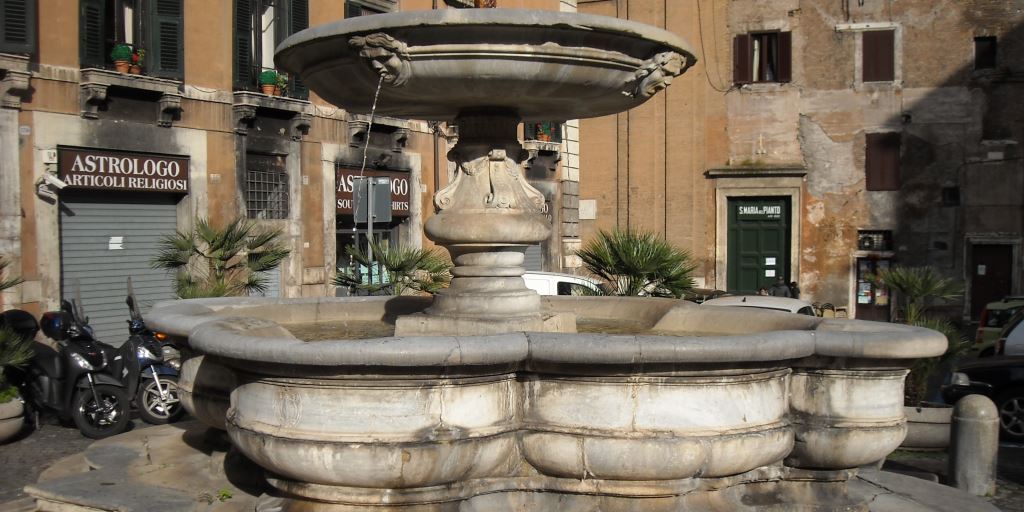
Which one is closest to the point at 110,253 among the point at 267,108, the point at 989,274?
the point at 267,108

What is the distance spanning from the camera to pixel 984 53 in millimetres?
27312

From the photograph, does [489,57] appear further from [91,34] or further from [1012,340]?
[91,34]

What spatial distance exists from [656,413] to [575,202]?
74.0ft

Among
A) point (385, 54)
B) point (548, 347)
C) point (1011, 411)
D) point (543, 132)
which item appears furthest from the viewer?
point (543, 132)

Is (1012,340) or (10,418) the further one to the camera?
(1012,340)

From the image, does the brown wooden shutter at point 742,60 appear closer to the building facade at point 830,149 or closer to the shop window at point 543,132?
the building facade at point 830,149

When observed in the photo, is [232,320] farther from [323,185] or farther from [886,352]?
[323,185]

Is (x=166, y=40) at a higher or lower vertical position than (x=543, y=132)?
higher

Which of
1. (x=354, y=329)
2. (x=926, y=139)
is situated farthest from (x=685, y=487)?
(x=926, y=139)

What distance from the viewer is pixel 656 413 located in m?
4.73

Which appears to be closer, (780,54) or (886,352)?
(886,352)

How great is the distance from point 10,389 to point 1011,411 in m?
9.69

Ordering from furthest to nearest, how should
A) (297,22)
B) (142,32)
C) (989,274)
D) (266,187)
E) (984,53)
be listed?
(984,53), (989,274), (297,22), (266,187), (142,32)

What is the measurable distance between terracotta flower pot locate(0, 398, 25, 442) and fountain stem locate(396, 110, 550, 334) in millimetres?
4842
